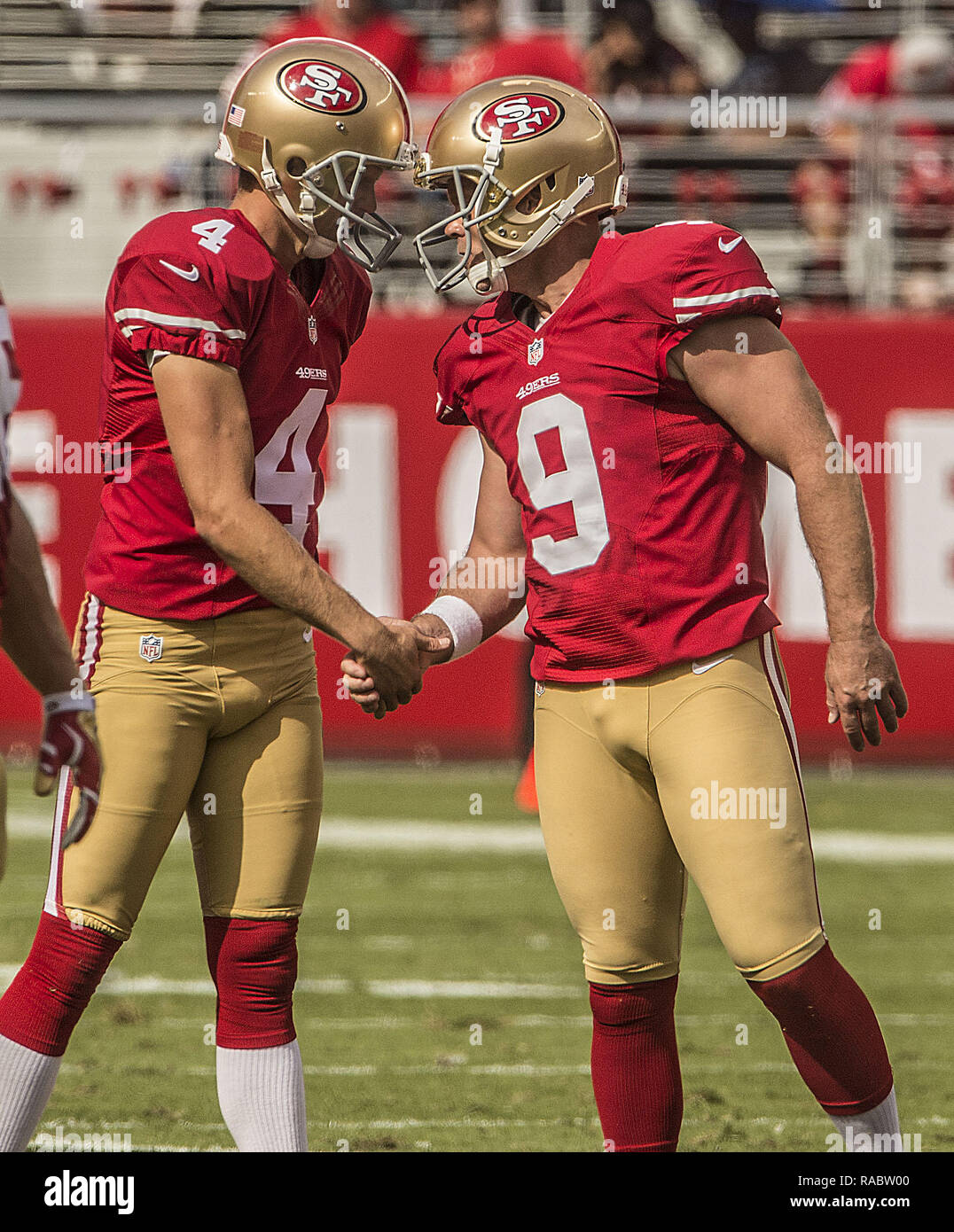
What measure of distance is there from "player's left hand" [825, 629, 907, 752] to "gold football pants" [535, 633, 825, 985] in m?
0.12

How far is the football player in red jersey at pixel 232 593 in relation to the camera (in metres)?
2.88

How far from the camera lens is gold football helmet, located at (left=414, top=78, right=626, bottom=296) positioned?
3000mm

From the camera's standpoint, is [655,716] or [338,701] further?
[338,701]

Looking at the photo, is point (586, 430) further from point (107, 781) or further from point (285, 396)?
point (107, 781)

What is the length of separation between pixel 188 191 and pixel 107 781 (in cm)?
581

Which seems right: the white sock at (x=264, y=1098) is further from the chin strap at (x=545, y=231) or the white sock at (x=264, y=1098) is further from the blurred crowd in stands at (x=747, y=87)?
the blurred crowd in stands at (x=747, y=87)

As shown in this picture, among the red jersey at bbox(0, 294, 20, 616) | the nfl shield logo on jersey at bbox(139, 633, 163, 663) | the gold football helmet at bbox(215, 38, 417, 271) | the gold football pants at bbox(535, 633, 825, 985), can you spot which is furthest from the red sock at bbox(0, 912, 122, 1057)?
the gold football helmet at bbox(215, 38, 417, 271)

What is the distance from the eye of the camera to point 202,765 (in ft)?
10.1

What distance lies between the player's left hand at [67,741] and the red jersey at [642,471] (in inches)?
31.4

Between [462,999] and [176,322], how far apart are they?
2577mm

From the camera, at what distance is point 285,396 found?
10.0 feet

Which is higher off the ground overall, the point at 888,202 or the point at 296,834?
the point at 888,202

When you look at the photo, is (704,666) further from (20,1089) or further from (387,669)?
(20,1089)
